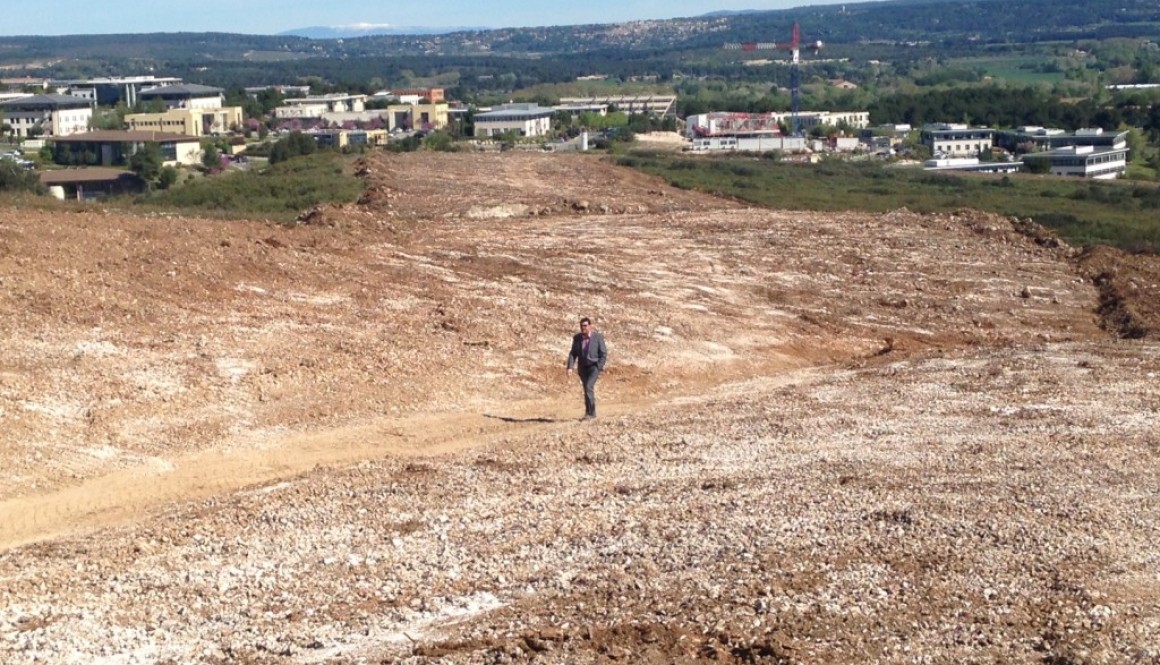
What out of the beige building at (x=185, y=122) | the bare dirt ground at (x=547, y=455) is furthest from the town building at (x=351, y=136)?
the bare dirt ground at (x=547, y=455)

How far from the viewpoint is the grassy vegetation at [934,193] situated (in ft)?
146

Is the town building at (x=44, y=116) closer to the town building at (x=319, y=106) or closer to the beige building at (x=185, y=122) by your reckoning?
the beige building at (x=185, y=122)

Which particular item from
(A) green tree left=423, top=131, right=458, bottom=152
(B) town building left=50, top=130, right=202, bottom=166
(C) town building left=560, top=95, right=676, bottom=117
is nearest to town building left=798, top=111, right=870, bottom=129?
(C) town building left=560, top=95, right=676, bottom=117

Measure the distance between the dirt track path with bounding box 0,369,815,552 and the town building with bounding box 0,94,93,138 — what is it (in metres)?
88.1

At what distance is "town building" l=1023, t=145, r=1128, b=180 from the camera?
79.4 metres

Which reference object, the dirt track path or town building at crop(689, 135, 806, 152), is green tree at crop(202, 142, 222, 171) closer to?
town building at crop(689, 135, 806, 152)

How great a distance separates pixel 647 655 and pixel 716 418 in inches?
351

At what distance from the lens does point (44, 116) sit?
111 meters

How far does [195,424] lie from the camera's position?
60.4 ft

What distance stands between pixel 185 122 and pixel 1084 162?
184 feet

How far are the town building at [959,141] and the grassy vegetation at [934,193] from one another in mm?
25040

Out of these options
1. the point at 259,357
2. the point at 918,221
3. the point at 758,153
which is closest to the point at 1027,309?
the point at 918,221

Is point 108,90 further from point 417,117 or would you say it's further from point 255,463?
point 255,463

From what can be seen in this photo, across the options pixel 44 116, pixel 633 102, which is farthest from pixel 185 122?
pixel 633 102
